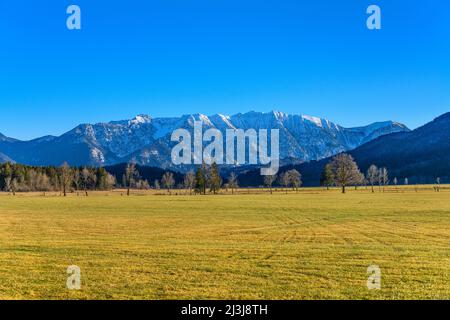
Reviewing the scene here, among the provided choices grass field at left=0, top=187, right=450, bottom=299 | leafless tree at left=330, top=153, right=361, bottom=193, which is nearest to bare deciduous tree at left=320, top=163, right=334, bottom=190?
leafless tree at left=330, top=153, right=361, bottom=193

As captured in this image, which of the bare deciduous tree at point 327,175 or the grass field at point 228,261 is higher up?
the bare deciduous tree at point 327,175

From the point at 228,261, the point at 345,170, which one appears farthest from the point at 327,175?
the point at 228,261

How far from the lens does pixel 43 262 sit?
2297 centimetres

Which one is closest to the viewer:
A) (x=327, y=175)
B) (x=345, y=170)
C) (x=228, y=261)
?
(x=228, y=261)

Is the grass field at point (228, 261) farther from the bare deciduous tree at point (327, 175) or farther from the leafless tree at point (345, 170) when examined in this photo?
the bare deciduous tree at point (327, 175)

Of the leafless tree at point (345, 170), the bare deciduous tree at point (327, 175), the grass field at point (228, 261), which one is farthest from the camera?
the bare deciduous tree at point (327, 175)

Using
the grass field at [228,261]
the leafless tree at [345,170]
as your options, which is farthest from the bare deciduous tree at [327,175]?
the grass field at [228,261]

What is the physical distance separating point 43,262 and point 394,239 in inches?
928

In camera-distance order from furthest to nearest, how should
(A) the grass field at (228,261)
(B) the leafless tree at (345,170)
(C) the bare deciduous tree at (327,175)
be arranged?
1. (C) the bare deciduous tree at (327,175)
2. (B) the leafless tree at (345,170)
3. (A) the grass field at (228,261)

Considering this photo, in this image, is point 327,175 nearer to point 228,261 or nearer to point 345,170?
point 345,170

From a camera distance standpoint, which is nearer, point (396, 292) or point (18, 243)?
point (396, 292)
